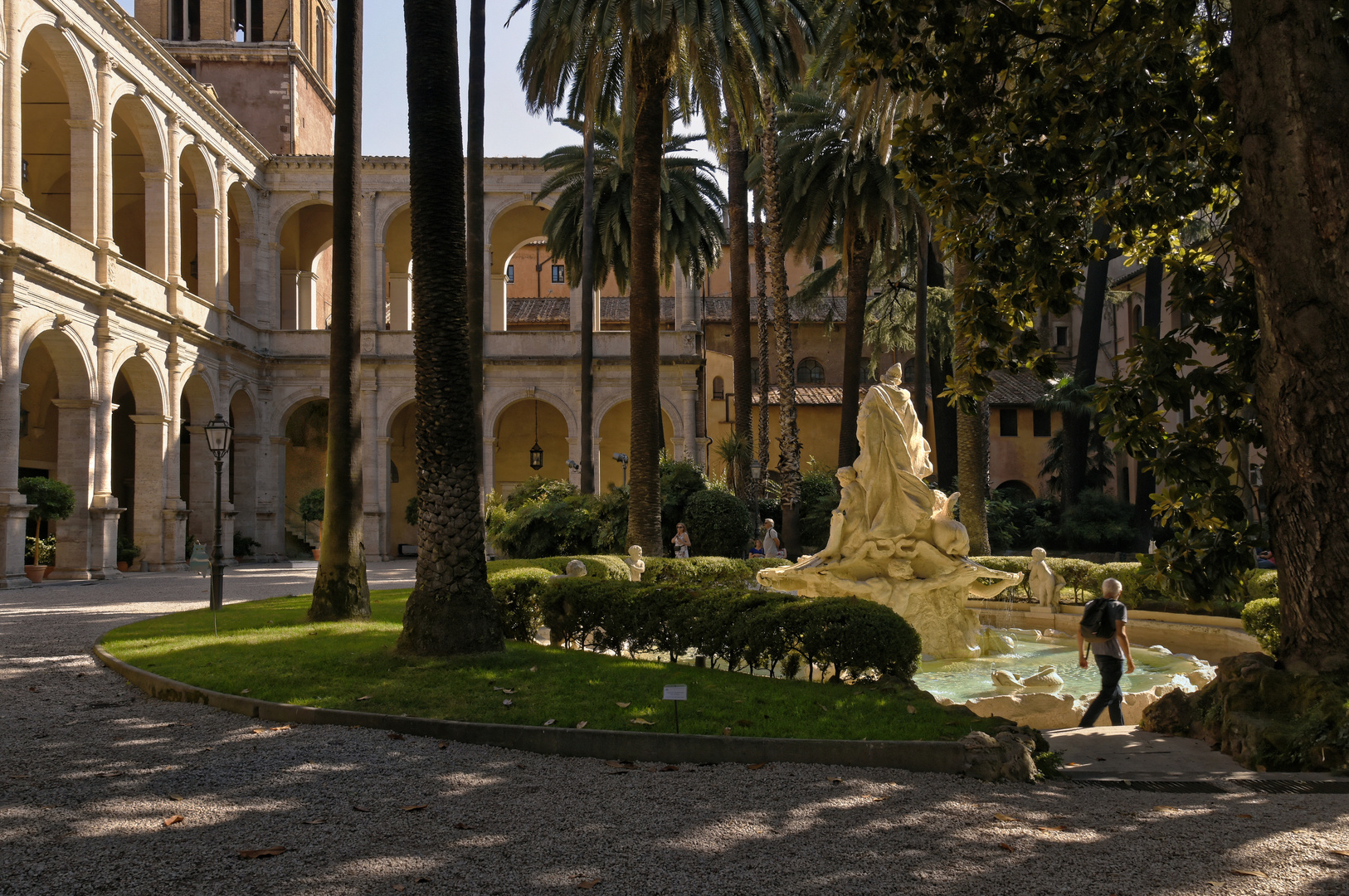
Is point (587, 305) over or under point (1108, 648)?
over

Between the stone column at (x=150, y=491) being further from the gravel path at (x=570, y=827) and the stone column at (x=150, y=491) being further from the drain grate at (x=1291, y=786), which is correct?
the drain grate at (x=1291, y=786)

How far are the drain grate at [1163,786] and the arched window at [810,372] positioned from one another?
4417 cm

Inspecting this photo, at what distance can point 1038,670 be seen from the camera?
1141 cm

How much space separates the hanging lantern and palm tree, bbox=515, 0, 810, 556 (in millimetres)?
22643

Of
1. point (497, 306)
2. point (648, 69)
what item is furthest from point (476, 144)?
point (497, 306)

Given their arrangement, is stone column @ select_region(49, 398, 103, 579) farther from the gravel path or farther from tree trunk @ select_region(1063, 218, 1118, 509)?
tree trunk @ select_region(1063, 218, 1118, 509)

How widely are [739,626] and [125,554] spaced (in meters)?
24.6

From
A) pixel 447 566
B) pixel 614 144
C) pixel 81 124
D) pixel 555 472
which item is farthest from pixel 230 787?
pixel 555 472

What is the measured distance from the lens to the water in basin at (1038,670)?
10250mm

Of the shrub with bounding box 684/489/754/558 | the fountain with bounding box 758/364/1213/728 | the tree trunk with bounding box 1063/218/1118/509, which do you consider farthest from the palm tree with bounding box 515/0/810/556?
the tree trunk with bounding box 1063/218/1118/509

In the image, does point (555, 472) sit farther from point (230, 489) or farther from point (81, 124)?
point (81, 124)

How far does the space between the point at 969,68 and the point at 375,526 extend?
3225 cm

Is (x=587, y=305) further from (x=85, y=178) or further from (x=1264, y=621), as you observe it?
(x=1264, y=621)

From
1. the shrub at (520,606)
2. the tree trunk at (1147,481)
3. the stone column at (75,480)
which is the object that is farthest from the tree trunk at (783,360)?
the stone column at (75,480)
